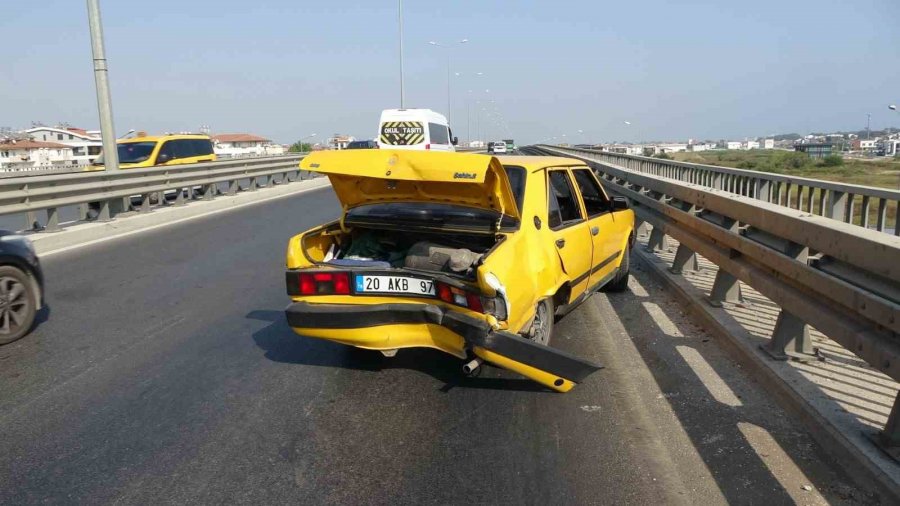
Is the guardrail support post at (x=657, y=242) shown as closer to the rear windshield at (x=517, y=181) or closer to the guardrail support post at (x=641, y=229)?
the guardrail support post at (x=641, y=229)

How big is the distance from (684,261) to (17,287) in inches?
262

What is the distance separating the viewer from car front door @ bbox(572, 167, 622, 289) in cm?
668

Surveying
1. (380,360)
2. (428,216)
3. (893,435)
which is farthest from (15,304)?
(893,435)

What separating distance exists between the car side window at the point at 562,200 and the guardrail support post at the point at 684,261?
2.45m

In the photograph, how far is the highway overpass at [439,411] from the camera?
12.1ft

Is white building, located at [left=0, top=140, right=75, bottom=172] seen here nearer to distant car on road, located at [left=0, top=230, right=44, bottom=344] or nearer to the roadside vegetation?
the roadside vegetation

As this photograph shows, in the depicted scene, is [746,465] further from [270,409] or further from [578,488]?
[270,409]

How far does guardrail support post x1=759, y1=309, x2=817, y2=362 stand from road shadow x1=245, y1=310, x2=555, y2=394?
162 cm

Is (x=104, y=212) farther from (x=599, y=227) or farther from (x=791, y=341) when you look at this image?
(x=791, y=341)

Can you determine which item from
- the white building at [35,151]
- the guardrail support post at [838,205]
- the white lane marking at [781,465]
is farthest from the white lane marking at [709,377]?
the white building at [35,151]

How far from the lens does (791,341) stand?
5.13m

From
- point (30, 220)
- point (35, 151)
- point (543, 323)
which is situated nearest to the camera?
point (543, 323)

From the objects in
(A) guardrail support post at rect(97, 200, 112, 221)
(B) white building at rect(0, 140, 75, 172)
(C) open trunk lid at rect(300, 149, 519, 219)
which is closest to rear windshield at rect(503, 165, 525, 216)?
(C) open trunk lid at rect(300, 149, 519, 219)

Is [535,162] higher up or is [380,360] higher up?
[535,162]
